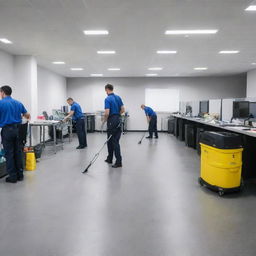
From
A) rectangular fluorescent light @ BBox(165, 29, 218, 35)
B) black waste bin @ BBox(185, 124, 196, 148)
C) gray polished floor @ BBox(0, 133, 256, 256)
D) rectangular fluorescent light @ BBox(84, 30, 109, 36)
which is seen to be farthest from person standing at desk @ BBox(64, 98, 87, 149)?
rectangular fluorescent light @ BBox(165, 29, 218, 35)

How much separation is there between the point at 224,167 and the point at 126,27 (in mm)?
2864

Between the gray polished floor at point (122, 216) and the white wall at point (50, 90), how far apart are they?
15.2ft

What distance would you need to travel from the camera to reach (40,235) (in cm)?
212

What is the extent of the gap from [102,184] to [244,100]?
A: 3409 mm

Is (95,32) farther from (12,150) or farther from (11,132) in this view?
(12,150)

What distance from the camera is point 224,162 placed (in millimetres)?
2957

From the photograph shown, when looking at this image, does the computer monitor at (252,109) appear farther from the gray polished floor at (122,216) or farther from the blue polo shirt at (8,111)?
the blue polo shirt at (8,111)

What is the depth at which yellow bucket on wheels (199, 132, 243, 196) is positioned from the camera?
2.95m

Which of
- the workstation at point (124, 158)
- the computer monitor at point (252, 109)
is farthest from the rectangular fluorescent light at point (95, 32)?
the computer monitor at point (252, 109)

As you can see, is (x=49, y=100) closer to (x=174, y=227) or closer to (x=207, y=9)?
(x=207, y=9)

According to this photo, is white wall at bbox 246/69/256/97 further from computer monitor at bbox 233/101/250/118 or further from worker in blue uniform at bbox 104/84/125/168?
worker in blue uniform at bbox 104/84/125/168

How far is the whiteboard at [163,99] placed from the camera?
35.9ft

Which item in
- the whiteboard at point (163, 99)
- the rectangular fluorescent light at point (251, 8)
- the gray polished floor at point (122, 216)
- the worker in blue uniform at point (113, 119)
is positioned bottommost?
the gray polished floor at point (122, 216)

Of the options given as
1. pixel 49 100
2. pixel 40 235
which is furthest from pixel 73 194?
pixel 49 100
